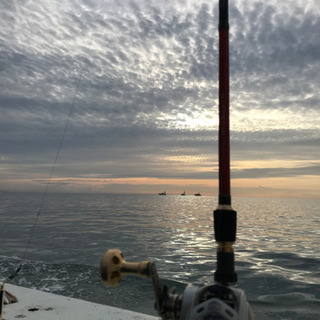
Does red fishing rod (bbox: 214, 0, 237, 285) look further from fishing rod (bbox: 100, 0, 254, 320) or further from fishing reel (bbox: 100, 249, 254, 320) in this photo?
fishing reel (bbox: 100, 249, 254, 320)

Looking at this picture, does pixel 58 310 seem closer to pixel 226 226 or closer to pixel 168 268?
pixel 226 226

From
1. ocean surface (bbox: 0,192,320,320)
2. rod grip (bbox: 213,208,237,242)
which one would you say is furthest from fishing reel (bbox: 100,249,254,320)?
ocean surface (bbox: 0,192,320,320)

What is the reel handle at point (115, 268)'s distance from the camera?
226cm

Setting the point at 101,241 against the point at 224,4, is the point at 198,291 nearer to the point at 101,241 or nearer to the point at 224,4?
the point at 224,4

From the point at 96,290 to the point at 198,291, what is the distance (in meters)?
7.62

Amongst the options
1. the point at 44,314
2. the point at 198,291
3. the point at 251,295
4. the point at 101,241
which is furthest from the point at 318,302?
the point at 101,241

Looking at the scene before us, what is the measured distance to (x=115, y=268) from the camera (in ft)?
7.54

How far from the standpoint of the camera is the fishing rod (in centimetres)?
201

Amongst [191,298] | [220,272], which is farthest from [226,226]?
[191,298]

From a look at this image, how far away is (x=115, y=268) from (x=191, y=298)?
56 cm

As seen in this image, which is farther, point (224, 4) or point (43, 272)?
point (43, 272)

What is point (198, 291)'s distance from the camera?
84.8 inches

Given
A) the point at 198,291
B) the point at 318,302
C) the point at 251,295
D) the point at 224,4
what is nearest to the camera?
the point at 198,291

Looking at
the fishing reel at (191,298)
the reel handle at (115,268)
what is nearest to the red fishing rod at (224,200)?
the fishing reel at (191,298)
